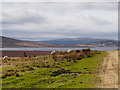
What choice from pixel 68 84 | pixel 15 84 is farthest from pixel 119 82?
pixel 15 84

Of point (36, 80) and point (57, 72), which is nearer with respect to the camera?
point (36, 80)

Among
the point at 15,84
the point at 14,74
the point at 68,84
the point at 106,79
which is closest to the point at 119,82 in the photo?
the point at 106,79

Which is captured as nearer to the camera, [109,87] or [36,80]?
[109,87]

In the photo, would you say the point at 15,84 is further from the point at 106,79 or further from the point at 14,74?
the point at 106,79

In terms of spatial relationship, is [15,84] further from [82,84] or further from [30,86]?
[82,84]

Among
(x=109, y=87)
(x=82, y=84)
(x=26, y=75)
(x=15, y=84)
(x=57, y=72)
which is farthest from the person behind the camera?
(x=57, y=72)

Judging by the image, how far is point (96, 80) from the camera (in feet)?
62.6

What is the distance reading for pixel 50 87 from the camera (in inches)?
671

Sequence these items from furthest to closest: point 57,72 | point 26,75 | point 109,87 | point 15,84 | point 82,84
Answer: point 57,72, point 26,75, point 15,84, point 82,84, point 109,87

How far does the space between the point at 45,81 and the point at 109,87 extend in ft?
17.9

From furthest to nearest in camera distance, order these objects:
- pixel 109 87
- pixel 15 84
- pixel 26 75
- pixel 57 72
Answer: pixel 57 72
pixel 26 75
pixel 15 84
pixel 109 87

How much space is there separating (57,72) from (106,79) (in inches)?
230

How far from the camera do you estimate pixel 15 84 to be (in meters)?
18.9

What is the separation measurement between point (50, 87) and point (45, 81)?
2669mm
